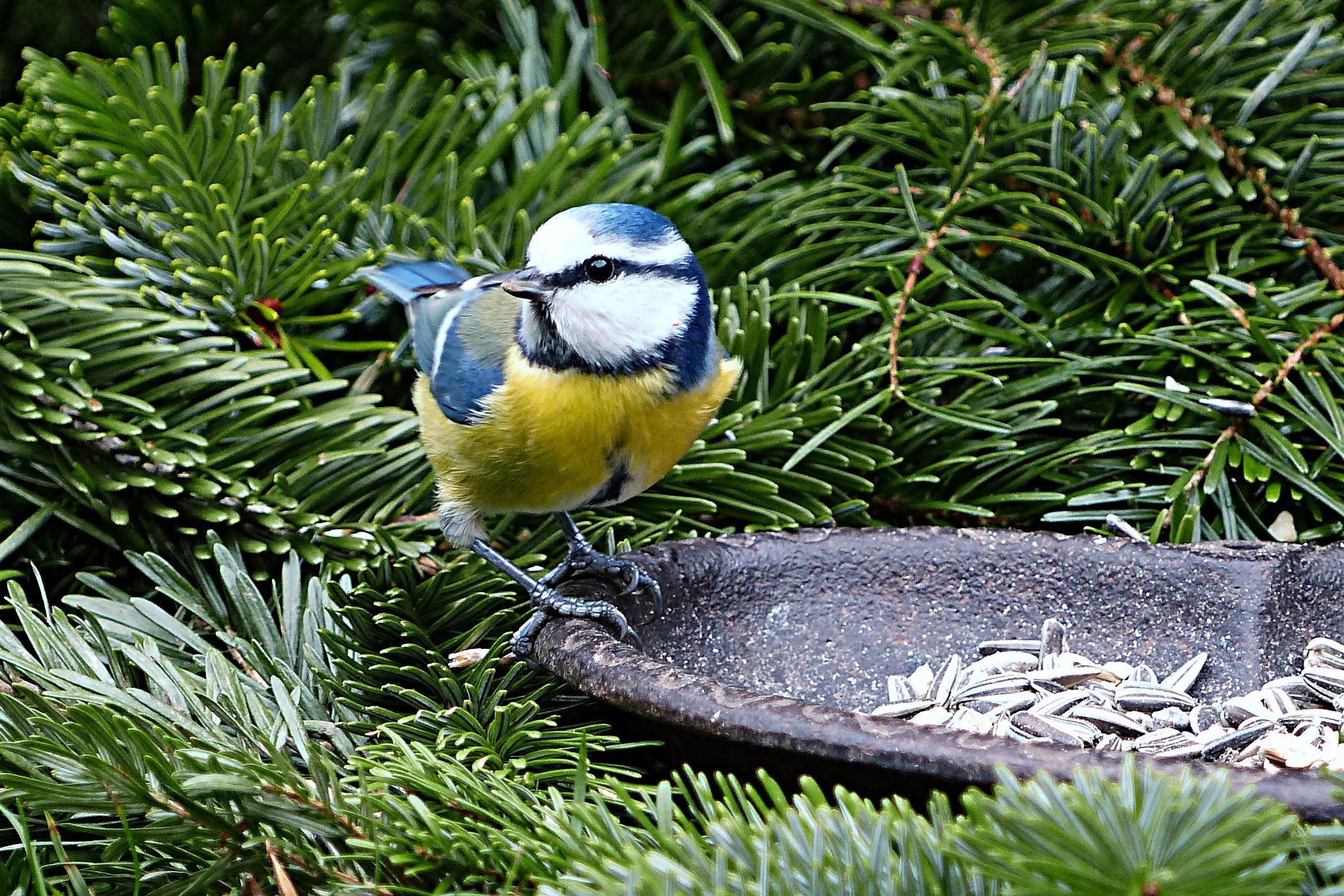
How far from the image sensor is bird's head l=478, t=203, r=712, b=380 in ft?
4.61

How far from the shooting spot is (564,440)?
4.61ft

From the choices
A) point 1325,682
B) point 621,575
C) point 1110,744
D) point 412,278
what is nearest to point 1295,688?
point 1325,682

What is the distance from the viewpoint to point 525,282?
4.61 ft

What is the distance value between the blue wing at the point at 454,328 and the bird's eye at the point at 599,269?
0.16 meters

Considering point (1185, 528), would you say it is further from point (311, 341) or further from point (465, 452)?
point (311, 341)

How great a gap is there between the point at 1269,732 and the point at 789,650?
1.54ft

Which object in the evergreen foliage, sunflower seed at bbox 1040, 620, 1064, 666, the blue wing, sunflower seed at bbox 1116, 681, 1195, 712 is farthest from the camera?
the blue wing

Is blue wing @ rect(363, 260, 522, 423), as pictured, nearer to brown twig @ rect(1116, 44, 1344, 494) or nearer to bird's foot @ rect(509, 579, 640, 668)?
bird's foot @ rect(509, 579, 640, 668)

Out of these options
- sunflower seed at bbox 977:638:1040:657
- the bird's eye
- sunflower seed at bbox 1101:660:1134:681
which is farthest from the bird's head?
sunflower seed at bbox 1101:660:1134:681

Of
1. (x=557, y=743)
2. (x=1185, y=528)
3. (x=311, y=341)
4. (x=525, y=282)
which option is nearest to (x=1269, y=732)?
(x=1185, y=528)

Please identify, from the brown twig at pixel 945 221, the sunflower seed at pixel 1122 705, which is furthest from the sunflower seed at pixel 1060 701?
the brown twig at pixel 945 221

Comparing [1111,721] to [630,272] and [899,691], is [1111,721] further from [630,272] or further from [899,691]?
[630,272]

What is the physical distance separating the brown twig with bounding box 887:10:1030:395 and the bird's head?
270 millimetres

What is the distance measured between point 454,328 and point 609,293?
0.24 meters
